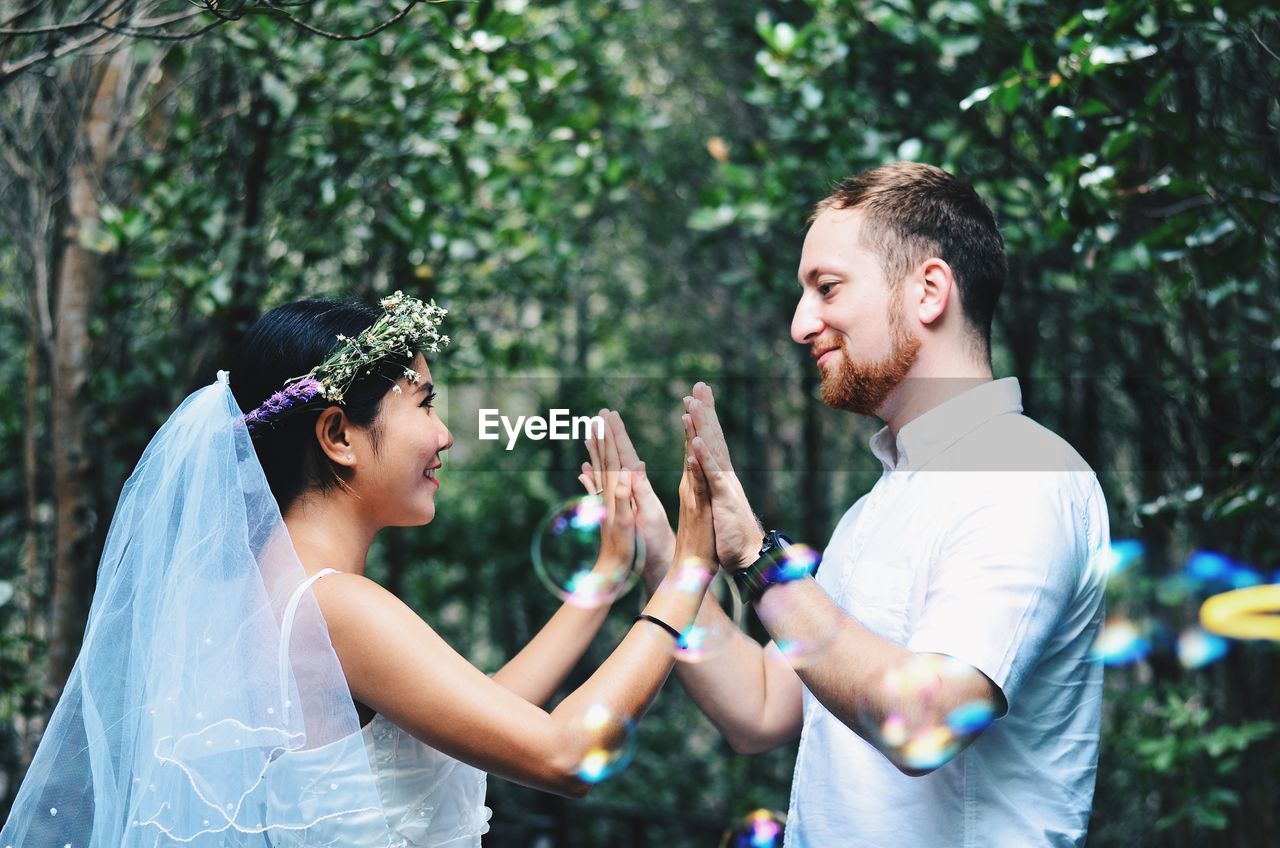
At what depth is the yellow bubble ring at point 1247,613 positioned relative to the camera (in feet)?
13.6

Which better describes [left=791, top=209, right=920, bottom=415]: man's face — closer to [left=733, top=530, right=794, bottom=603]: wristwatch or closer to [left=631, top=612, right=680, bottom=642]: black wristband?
[left=733, top=530, right=794, bottom=603]: wristwatch

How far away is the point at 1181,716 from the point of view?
3.79 metres

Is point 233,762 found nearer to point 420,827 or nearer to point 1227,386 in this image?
point 420,827

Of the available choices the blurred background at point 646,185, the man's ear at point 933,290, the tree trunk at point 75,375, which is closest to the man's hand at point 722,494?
the man's ear at point 933,290

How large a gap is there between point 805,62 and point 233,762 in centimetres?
334

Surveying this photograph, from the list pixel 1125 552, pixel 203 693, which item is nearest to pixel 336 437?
pixel 203 693

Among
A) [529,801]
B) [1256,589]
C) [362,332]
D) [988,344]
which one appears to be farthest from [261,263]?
[529,801]

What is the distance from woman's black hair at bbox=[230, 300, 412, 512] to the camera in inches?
84.8

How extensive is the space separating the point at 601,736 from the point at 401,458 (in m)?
0.68

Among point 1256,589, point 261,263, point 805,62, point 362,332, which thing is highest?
point 805,62

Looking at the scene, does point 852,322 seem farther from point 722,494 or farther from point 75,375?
point 75,375

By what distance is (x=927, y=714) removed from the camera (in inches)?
68.6

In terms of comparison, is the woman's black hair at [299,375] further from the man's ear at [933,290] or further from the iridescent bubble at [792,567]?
the man's ear at [933,290]

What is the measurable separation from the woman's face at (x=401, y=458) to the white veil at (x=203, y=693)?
0.64 feet
